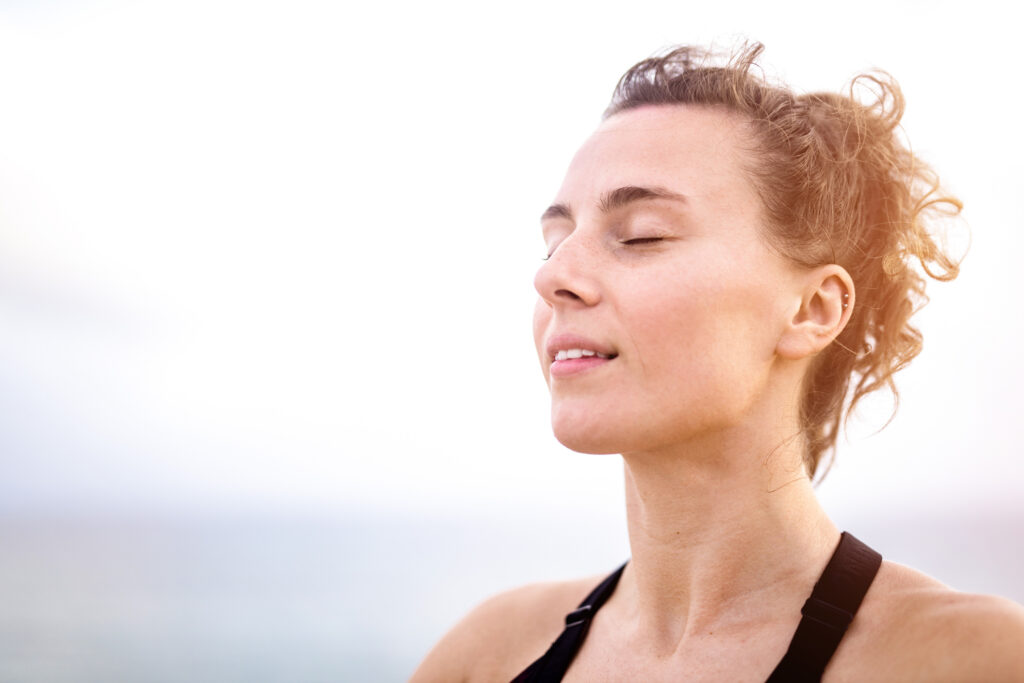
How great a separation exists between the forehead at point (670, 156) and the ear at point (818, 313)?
0.24 meters

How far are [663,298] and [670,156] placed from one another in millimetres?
367

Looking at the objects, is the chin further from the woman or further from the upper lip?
the upper lip

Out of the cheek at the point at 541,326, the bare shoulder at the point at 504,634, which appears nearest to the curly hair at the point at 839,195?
the cheek at the point at 541,326

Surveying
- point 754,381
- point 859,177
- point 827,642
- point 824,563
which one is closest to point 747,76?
point 859,177

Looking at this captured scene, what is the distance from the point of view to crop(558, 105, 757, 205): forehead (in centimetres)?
180

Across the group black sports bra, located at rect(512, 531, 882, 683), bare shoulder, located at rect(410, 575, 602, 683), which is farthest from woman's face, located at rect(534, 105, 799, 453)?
bare shoulder, located at rect(410, 575, 602, 683)

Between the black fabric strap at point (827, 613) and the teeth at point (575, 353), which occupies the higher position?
the teeth at point (575, 353)

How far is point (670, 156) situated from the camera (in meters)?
1.84

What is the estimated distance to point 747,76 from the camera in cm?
207

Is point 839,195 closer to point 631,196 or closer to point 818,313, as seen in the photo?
point 818,313

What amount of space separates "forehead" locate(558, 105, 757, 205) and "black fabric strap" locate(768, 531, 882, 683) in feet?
2.66

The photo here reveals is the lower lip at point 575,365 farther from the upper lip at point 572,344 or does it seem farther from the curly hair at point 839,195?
the curly hair at point 839,195

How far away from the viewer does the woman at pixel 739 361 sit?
165cm

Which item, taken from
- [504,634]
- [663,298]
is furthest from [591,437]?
[504,634]
